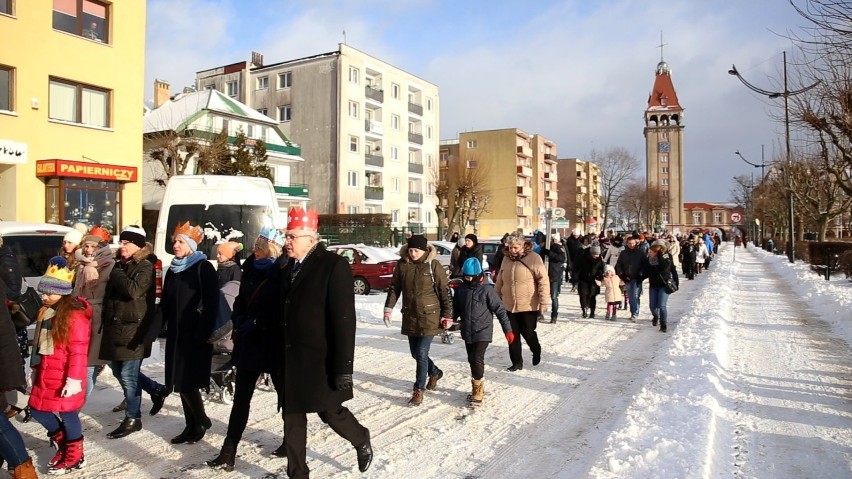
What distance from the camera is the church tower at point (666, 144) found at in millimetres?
105812

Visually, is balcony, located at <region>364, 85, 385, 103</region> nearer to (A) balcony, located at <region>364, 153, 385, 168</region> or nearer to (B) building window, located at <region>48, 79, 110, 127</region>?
(A) balcony, located at <region>364, 153, 385, 168</region>

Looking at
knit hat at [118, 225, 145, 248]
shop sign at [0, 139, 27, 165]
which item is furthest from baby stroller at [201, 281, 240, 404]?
shop sign at [0, 139, 27, 165]

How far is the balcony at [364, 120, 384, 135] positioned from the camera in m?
50.7

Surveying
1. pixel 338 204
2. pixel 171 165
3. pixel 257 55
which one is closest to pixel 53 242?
pixel 171 165

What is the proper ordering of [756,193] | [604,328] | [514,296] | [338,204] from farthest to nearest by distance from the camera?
[756,193] < [338,204] < [604,328] < [514,296]

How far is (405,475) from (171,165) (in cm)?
2741

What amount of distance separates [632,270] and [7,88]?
18754 mm

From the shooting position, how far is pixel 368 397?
6.57 metres

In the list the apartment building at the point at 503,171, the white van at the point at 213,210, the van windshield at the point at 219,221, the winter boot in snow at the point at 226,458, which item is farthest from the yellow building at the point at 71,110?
the apartment building at the point at 503,171

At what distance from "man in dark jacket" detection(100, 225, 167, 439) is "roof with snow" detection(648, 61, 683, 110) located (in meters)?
112

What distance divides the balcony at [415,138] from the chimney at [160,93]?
20777mm

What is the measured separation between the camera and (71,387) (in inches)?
169

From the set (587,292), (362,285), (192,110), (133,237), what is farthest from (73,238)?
(192,110)

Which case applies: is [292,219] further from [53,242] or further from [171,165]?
[171,165]
